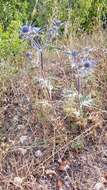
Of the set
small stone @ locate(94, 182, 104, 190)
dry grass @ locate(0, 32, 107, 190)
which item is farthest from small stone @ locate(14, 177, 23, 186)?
small stone @ locate(94, 182, 104, 190)

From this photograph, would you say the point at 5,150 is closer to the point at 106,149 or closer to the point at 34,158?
the point at 34,158

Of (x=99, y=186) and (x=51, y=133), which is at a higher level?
(x=51, y=133)

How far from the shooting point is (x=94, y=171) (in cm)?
257

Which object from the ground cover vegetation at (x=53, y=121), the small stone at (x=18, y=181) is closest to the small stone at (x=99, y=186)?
the ground cover vegetation at (x=53, y=121)

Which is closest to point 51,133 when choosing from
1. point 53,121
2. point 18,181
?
point 53,121

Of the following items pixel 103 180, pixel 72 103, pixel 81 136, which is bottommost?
pixel 103 180

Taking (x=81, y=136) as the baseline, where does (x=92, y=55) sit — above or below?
above

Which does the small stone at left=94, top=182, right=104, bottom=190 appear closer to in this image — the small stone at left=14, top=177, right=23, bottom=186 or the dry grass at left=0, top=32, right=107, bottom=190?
the dry grass at left=0, top=32, right=107, bottom=190

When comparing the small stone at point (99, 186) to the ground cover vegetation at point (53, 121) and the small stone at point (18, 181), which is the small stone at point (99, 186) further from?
the small stone at point (18, 181)

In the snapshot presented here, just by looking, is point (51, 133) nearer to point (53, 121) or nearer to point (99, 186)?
point (53, 121)

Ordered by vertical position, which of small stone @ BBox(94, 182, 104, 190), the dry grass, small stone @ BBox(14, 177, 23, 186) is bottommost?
small stone @ BBox(94, 182, 104, 190)

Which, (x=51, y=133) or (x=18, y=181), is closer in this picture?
(x=18, y=181)

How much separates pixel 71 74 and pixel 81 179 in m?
0.92

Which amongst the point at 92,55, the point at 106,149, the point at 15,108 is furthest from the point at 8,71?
the point at 106,149
